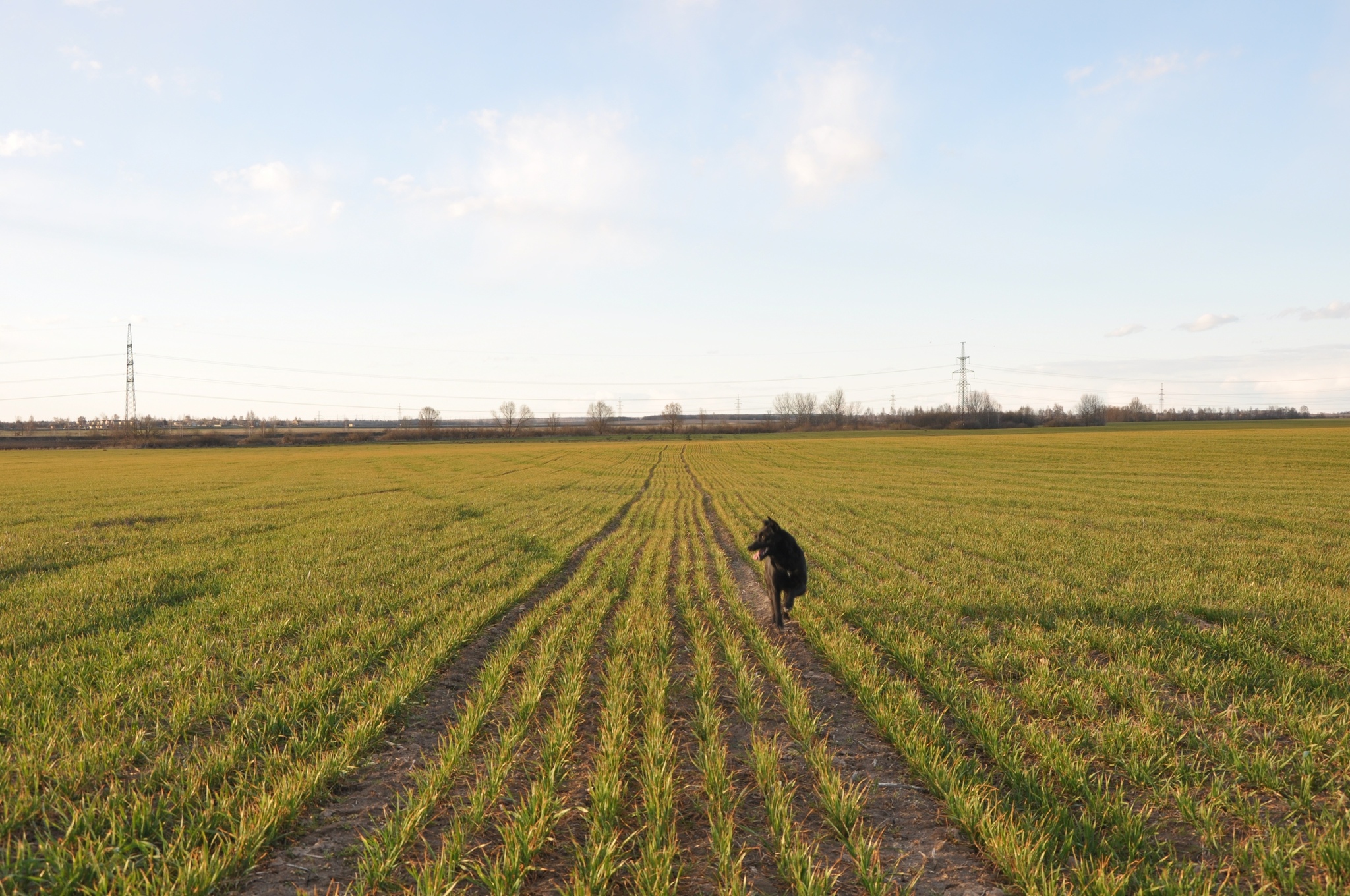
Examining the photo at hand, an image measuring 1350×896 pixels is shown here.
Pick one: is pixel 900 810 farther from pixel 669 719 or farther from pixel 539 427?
A: pixel 539 427

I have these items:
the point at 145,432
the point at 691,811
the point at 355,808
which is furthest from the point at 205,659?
the point at 145,432

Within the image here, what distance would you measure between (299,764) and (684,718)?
11.0 ft

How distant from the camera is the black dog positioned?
8.85 metres

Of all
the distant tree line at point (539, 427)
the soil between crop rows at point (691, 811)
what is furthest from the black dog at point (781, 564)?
the distant tree line at point (539, 427)

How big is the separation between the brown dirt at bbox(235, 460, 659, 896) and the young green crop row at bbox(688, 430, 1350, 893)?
13.7 feet

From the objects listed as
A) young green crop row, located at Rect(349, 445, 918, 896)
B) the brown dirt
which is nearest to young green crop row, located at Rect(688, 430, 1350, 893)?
young green crop row, located at Rect(349, 445, 918, 896)

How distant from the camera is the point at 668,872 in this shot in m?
3.55

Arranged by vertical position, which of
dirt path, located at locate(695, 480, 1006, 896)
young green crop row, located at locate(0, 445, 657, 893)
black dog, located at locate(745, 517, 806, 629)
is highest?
black dog, located at locate(745, 517, 806, 629)

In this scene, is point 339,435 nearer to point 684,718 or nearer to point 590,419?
point 590,419

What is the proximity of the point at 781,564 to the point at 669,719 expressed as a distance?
11.9ft

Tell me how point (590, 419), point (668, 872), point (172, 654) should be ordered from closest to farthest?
point (668, 872), point (172, 654), point (590, 419)

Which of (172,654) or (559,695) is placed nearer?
(559,695)

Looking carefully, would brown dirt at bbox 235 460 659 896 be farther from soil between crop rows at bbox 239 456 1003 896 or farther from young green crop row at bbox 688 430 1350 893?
young green crop row at bbox 688 430 1350 893

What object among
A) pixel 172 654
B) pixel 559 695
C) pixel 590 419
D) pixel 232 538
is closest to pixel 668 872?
pixel 559 695
